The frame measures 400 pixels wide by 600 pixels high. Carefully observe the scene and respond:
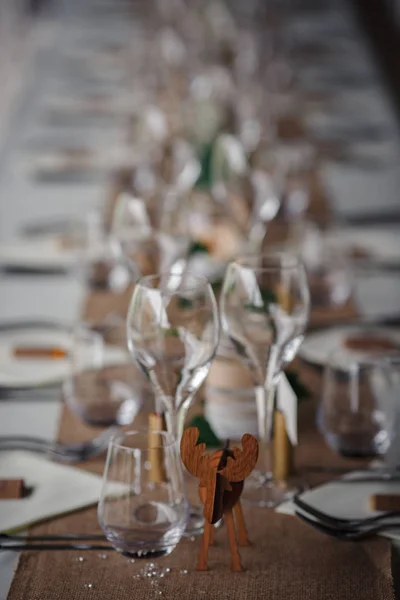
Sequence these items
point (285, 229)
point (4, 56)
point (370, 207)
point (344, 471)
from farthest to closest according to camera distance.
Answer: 1. point (4, 56)
2. point (370, 207)
3. point (285, 229)
4. point (344, 471)

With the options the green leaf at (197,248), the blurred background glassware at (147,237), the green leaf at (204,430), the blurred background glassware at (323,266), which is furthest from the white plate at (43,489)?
the blurred background glassware at (323,266)

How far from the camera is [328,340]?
1.84 meters

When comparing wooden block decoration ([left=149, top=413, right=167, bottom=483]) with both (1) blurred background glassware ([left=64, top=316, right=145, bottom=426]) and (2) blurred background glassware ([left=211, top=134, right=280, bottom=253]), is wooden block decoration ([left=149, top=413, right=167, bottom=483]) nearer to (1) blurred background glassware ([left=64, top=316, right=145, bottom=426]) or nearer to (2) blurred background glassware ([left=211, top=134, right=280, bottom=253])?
(1) blurred background glassware ([left=64, top=316, right=145, bottom=426])

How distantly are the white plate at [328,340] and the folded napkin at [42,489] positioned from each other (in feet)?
1.85

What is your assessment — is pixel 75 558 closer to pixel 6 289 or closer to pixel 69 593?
pixel 69 593

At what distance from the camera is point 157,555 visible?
3.55ft

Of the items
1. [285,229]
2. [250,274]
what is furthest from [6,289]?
[250,274]

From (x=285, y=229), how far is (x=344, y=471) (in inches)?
42.8

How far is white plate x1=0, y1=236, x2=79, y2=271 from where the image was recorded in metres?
2.36

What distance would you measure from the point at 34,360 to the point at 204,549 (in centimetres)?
75

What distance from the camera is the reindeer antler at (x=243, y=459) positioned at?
1019 millimetres

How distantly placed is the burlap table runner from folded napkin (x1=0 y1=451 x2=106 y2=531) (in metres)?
0.02

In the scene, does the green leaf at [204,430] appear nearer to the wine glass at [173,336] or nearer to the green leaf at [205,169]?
the wine glass at [173,336]

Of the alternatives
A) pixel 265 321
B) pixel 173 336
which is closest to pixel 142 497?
pixel 173 336
